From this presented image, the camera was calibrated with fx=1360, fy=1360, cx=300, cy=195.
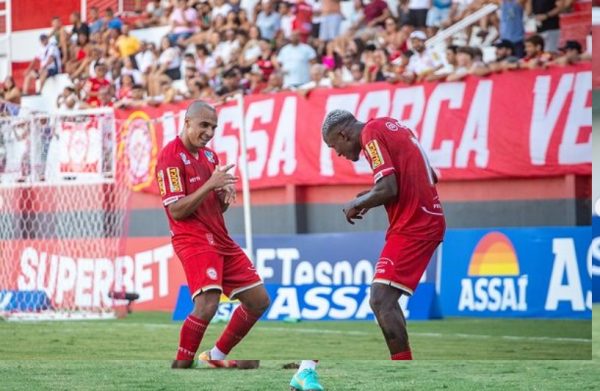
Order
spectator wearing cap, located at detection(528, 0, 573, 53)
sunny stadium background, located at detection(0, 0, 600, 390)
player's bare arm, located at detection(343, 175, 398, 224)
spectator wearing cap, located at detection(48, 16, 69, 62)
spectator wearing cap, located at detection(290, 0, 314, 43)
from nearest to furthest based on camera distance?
1. player's bare arm, located at detection(343, 175, 398, 224)
2. spectator wearing cap, located at detection(48, 16, 69, 62)
3. sunny stadium background, located at detection(0, 0, 600, 390)
4. spectator wearing cap, located at detection(528, 0, 573, 53)
5. spectator wearing cap, located at detection(290, 0, 314, 43)

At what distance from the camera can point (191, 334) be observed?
7078mm

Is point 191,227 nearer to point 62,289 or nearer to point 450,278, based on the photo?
point 62,289

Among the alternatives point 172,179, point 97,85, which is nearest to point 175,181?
point 172,179

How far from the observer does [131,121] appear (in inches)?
406

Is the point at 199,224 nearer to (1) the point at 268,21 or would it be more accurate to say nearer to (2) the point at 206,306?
(2) the point at 206,306

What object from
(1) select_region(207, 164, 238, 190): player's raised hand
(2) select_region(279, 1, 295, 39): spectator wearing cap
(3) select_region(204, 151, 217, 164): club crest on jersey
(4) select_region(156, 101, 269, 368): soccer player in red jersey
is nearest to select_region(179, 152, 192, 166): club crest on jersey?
(4) select_region(156, 101, 269, 368): soccer player in red jersey

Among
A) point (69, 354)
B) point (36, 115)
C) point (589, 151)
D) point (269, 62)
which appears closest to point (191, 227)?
point (69, 354)

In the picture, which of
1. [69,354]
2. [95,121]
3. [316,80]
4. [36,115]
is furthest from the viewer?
[316,80]

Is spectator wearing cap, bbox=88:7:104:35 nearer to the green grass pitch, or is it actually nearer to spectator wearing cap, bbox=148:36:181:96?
spectator wearing cap, bbox=148:36:181:96

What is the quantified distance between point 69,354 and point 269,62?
9.36 ft

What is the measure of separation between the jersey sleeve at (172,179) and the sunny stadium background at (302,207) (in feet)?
5.21

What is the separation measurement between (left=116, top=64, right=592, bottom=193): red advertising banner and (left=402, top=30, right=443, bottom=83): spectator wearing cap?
4.0 inches

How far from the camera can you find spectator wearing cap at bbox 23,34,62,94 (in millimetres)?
8258

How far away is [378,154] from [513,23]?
3.80 metres
